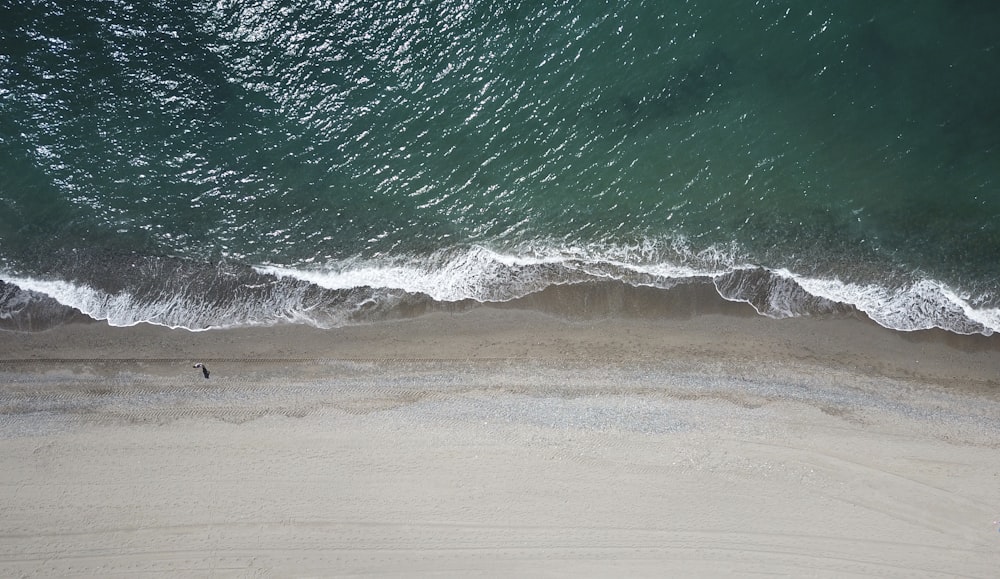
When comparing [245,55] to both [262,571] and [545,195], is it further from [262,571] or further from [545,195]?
[262,571]

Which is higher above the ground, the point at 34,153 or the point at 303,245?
the point at 34,153

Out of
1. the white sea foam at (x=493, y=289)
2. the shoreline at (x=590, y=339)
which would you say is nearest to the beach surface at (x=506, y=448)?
the shoreline at (x=590, y=339)

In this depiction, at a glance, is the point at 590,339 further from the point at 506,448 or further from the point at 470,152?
the point at 470,152

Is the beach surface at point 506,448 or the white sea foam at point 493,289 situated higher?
the white sea foam at point 493,289

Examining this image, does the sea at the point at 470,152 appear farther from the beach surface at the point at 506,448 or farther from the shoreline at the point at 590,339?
the beach surface at the point at 506,448

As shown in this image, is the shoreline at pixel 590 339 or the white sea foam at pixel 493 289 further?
the white sea foam at pixel 493 289

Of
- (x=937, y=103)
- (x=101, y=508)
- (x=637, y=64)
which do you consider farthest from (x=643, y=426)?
(x=101, y=508)

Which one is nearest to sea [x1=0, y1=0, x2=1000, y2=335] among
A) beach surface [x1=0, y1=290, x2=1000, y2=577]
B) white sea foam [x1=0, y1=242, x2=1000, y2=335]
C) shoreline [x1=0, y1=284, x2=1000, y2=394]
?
white sea foam [x1=0, y1=242, x2=1000, y2=335]
